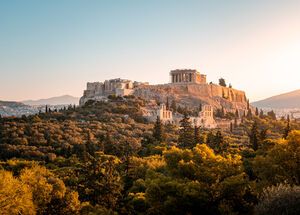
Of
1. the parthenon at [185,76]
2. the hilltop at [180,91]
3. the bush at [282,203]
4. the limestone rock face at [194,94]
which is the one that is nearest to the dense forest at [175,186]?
the bush at [282,203]

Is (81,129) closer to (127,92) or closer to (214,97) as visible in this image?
(127,92)

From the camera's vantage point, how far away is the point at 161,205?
27984 millimetres

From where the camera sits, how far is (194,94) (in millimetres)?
146875

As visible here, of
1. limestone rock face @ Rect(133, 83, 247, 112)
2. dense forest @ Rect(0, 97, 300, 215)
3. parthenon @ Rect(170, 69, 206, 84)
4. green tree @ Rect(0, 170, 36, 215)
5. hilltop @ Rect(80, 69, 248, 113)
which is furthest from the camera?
parthenon @ Rect(170, 69, 206, 84)

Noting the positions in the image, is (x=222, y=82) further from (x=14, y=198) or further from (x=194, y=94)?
(x=14, y=198)

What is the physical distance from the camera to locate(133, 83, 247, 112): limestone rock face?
13625 centimetres

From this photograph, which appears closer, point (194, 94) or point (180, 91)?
point (180, 91)

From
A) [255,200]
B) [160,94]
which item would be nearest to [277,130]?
[160,94]

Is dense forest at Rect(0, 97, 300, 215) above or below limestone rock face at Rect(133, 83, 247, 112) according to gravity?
below

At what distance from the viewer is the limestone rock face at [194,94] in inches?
5364

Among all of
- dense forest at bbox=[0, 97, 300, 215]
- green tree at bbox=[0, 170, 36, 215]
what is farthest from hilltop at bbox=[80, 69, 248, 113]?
green tree at bbox=[0, 170, 36, 215]

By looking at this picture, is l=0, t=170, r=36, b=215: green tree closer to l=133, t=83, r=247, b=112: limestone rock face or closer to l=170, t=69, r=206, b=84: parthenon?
l=133, t=83, r=247, b=112: limestone rock face

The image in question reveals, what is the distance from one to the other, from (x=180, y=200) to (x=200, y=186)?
1.80 metres

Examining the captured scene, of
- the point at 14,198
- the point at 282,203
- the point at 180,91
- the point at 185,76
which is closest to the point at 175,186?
the point at 282,203
